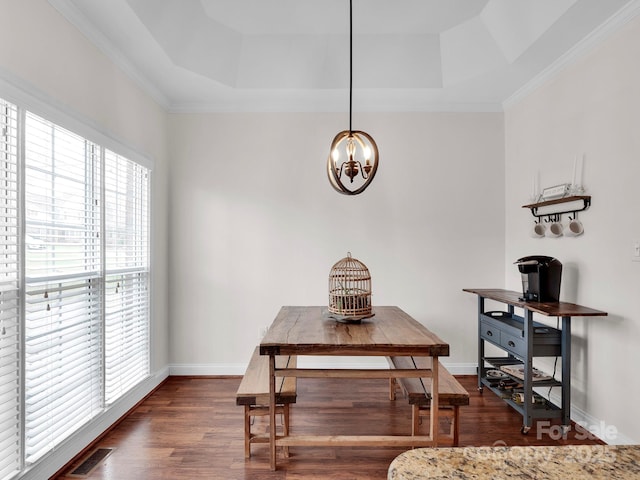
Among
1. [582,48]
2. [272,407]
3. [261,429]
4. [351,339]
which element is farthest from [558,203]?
[261,429]

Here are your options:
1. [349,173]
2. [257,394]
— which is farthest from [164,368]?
[349,173]

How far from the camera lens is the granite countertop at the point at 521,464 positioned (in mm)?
634

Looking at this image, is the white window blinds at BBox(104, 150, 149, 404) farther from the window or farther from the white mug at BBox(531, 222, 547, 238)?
the white mug at BBox(531, 222, 547, 238)

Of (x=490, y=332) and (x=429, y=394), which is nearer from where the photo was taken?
(x=429, y=394)

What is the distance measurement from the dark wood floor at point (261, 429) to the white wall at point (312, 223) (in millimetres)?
687

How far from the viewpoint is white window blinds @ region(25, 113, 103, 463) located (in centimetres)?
198

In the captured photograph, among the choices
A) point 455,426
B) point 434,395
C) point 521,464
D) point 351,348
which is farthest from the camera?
point 455,426

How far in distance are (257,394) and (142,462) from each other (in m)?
0.82

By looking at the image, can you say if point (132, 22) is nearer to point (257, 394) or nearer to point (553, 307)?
point (257, 394)

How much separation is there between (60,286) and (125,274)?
758 mm

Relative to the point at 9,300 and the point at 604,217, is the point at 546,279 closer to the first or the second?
the point at 604,217

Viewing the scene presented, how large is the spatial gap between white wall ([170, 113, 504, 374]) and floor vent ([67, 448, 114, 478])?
4.39 feet

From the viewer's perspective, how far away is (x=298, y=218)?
3758 millimetres

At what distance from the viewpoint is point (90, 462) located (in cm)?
230
